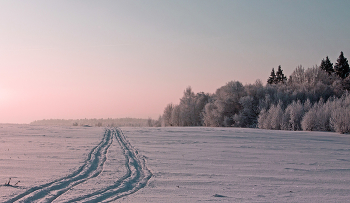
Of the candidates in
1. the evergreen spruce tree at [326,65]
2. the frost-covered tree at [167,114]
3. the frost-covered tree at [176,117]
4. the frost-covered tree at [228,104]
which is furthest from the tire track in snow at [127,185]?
the evergreen spruce tree at [326,65]

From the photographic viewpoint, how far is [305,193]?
20.3 ft

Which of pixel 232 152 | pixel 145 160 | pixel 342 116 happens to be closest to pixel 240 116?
pixel 342 116

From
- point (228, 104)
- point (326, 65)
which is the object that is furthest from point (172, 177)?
point (326, 65)

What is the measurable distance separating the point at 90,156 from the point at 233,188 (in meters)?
6.11

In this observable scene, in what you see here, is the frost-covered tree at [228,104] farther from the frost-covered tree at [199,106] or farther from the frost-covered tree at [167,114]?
the frost-covered tree at [167,114]

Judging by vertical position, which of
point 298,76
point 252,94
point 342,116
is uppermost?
point 298,76

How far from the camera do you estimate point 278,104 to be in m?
29.7

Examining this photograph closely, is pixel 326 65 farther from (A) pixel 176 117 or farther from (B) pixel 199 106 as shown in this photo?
(A) pixel 176 117

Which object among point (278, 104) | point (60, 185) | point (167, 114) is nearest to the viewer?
point (60, 185)

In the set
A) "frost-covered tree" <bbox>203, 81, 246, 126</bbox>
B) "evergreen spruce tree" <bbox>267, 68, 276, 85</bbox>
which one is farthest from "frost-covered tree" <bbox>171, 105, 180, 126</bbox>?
"evergreen spruce tree" <bbox>267, 68, 276, 85</bbox>

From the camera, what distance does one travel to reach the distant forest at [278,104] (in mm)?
27206

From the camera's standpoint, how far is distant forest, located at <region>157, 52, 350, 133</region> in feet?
89.3

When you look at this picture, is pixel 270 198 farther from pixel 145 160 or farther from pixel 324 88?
pixel 324 88

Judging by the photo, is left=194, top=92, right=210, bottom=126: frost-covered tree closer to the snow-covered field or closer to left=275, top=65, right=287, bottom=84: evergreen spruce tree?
left=275, top=65, right=287, bottom=84: evergreen spruce tree
